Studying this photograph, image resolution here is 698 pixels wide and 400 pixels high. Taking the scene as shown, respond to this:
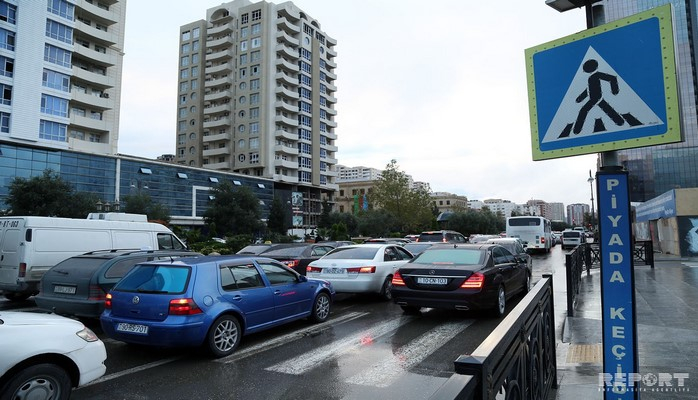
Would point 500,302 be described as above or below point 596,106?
below

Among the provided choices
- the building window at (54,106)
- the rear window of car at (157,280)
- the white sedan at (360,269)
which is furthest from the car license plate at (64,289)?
the building window at (54,106)

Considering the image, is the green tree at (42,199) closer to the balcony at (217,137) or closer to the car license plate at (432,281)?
the car license plate at (432,281)

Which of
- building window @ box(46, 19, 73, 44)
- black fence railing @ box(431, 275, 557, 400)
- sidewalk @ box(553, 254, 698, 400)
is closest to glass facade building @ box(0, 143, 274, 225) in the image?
building window @ box(46, 19, 73, 44)

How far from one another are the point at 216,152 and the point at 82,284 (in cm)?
7151

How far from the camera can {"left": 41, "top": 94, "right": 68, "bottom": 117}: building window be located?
44.1 metres

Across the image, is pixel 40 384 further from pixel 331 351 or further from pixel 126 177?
pixel 126 177

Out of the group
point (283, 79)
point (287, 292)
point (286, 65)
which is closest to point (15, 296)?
point (287, 292)

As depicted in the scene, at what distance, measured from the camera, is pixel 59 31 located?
45562 millimetres

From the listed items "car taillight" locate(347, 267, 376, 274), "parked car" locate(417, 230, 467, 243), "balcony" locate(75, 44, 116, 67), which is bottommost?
"car taillight" locate(347, 267, 376, 274)

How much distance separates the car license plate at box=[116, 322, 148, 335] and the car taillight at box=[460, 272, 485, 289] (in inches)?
213

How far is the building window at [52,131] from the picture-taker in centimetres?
4413

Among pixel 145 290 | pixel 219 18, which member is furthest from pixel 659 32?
pixel 219 18

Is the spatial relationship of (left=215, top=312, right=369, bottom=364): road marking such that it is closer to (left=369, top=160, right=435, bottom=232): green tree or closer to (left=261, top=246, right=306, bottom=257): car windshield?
(left=261, top=246, right=306, bottom=257): car windshield

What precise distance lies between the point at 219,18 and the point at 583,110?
8679cm
